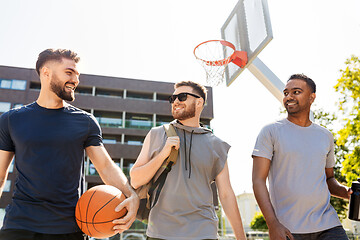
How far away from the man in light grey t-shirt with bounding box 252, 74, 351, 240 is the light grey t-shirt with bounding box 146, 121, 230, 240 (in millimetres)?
463

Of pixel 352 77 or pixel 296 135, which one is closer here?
pixel 296 135

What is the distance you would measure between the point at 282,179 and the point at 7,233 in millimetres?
2450

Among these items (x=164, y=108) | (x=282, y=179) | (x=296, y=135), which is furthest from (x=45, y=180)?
(x=164, y=108)

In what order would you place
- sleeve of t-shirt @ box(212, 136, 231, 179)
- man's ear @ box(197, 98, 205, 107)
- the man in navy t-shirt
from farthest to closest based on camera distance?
man's ear @ box(197, 98, 205, 107) → sleeve of t-shirt @ box(212, 136, 231, 179) → the man in navy t-shirt

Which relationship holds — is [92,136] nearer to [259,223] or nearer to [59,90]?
[59,90]

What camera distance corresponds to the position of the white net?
22.6 feet

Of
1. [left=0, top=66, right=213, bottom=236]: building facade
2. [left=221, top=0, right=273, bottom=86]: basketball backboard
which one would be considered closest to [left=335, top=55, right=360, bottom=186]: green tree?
[left=221, top=0, right=273, bottom=86]: basketball backboard

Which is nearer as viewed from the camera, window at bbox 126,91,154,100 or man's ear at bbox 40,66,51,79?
man's ear at bbox 40,66,51,79

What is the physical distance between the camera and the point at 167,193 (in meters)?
3.17

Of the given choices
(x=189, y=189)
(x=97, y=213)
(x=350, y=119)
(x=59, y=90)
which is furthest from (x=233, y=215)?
(x=350, y=119)

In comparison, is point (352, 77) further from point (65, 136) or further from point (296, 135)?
point (65, 136)

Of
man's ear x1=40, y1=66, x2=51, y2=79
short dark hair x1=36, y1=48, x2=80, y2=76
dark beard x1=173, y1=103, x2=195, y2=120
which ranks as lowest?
dark beard x1=173, y1=103, x2=195, y2=120

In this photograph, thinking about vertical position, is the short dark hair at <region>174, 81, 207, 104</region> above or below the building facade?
below

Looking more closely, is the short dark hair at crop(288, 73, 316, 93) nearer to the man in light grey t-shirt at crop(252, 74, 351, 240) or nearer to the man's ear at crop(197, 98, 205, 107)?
the man in light grey t-shirt at crop(252, 74, 351, 240)
